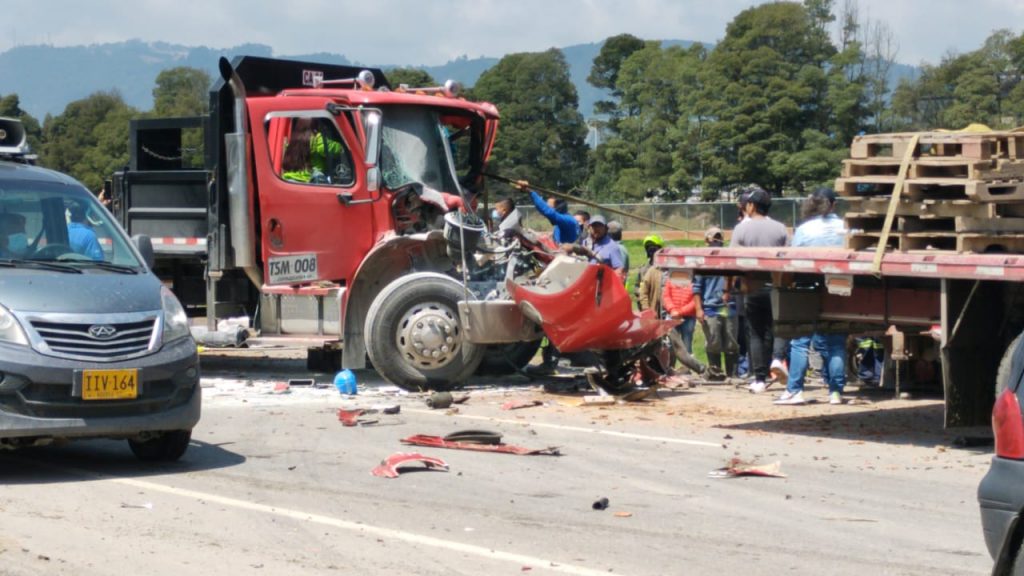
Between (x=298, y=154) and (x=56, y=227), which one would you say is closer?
(x=56, y=227)

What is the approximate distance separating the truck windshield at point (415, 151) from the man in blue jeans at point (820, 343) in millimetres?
3577

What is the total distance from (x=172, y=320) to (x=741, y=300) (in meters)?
7.11

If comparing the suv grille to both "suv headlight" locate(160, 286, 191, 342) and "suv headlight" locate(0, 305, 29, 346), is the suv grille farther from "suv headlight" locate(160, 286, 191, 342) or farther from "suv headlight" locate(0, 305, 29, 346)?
"suv headlight" locate(160, 286, 191, 342)

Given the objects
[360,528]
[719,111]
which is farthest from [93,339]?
[719,111]

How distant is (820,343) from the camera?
1332 cm

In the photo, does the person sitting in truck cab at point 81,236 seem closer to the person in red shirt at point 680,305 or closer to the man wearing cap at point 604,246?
the man wearing cap at point 604,246

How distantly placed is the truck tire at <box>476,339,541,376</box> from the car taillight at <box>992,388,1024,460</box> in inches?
394

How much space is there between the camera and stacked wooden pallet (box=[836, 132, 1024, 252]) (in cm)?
971

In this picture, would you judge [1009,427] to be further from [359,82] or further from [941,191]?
[359,82]

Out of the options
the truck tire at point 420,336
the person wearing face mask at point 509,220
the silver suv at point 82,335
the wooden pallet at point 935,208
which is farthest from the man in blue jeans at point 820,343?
the silver suv at point 82,335

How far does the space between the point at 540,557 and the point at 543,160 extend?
55.7 meters

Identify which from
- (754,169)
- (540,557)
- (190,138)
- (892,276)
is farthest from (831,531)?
(754,169)

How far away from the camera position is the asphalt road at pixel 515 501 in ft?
23.2

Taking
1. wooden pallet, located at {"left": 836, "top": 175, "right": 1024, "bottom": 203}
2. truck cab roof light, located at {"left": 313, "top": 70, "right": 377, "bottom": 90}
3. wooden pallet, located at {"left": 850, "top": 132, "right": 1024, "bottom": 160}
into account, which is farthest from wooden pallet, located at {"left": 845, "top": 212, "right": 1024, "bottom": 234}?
truck cab roof light, located at {"left": 313, "top": 70, "right": 377, "bottom": 90}
